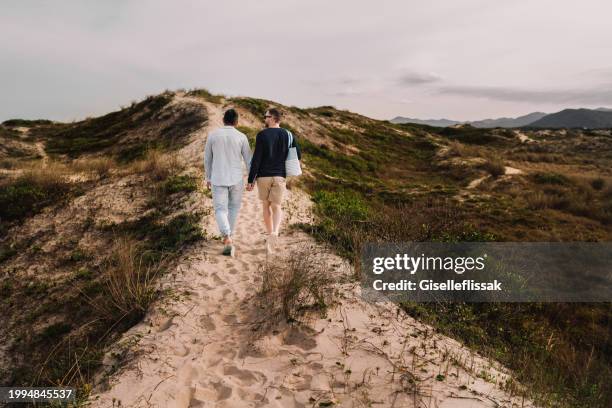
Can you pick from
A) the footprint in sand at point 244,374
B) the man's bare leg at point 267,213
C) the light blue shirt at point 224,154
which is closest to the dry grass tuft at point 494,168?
the man's bare leg at point 267,213

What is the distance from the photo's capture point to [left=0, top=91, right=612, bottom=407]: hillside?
3.90m

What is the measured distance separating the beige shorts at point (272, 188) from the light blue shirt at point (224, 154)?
1.54ft

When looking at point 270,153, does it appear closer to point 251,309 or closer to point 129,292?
point 251,309

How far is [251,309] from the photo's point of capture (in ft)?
17.2

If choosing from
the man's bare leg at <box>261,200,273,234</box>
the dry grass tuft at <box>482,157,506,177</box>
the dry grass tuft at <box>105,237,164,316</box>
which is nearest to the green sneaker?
the man's bare leg at <box>261,200,273,234</box>

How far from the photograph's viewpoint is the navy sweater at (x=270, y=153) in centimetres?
614

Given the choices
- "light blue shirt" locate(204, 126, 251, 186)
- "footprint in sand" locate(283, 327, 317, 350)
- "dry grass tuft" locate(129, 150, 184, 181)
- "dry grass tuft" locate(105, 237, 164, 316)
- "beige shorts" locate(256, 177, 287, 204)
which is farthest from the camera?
"dry grass tuft" locate(129, 150, 184, 181)

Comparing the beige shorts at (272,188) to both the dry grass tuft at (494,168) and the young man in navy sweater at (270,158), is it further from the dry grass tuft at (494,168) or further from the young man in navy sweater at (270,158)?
the dry grass tuft at (494,168)

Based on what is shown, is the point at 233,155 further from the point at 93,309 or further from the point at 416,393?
the point at 416,393

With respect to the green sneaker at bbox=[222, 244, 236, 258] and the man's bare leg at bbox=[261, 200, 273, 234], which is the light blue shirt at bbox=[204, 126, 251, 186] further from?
the green sneaker at bbox=[222, 244, 236, 258]

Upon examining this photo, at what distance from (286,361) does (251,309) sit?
1232 mm

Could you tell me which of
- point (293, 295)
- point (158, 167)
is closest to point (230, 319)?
point (293, 295)

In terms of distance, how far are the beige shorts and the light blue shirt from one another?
0.47m

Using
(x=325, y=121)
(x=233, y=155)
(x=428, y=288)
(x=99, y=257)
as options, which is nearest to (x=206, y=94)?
(x=325, y=121)
